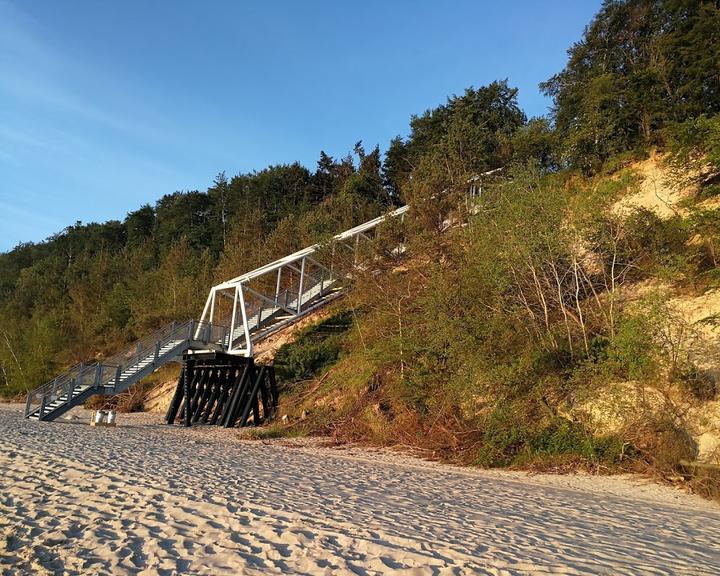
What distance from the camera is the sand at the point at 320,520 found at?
4633 millimetres

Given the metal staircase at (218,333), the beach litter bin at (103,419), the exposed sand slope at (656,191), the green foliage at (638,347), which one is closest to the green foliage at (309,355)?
the metal staircase at (218,333)

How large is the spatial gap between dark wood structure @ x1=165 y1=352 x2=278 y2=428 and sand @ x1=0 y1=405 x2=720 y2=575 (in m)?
10.1

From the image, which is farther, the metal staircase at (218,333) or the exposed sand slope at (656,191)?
the metal staircase at (218,333)

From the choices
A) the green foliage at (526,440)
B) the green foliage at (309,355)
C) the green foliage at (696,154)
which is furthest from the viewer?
the green foliage at (309,355)

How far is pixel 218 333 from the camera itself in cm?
2267

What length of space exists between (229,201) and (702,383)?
59.6 metres

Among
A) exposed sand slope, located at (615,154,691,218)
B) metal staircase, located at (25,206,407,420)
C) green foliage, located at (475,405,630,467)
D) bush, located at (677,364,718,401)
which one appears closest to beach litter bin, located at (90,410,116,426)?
metal staircase, located at (25,206,407,420)

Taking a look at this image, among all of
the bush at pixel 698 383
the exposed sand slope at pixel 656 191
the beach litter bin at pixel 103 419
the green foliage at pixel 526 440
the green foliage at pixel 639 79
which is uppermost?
the green foliage at pixel 639 79

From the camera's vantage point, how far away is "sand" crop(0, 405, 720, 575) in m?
4.63

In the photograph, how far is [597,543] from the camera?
5672mm

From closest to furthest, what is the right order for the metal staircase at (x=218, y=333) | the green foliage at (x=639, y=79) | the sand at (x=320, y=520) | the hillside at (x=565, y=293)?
the sand at (x=320, y=520)
the hillside at (x=565, y=293)
the metal staircase at (x=218, y=333)
the green foliage at (x=639, y=79)

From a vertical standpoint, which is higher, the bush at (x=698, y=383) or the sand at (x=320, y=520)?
the bush at (x=698, y=383)

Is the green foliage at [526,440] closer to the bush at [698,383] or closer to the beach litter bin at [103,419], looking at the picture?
the bush at [698,383]

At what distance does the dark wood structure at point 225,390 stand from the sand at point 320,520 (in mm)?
10061
